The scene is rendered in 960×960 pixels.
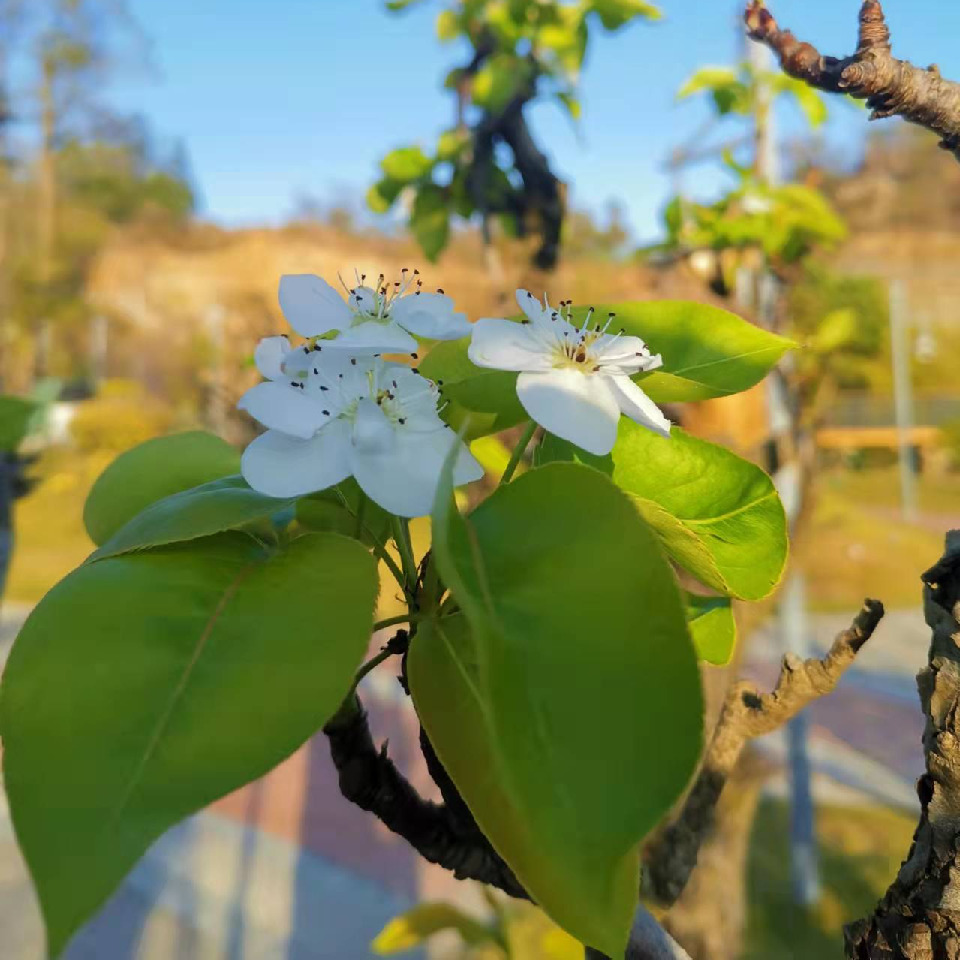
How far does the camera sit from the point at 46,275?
9.77 meters

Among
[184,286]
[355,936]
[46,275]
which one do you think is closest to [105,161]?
[184,286]

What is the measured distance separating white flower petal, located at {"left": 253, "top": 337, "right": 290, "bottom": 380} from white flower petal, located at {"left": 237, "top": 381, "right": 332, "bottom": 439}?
36 millimetres

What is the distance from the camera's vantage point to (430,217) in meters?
1.25

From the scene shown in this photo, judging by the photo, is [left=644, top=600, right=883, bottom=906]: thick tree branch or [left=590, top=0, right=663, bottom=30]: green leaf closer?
[left=644, top=600, right=883, bottom=906]: thick tree branch

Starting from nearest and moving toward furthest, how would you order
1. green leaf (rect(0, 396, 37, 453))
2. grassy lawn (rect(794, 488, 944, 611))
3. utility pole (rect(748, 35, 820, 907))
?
1. green leaf (rect(0, 396, 37, 453))
2. utility pole (rect(748, 35, 820, 907))
3. grassy lawn (rect(794, 488, 944, 611))

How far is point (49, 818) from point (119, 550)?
3.2 inches

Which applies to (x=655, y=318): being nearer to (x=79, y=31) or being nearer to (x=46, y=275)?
(x=79, y=31)

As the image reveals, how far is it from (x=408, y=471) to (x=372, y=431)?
16 mm

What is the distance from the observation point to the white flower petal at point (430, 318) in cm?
28

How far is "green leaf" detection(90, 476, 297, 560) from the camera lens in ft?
0.79

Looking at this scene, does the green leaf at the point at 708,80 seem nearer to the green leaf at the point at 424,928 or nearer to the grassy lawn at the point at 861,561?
the green leaf at the point at 424,928

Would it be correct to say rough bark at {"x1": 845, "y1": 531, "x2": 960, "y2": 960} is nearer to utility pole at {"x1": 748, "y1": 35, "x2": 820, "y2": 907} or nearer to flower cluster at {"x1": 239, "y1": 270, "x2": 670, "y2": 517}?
Answer: flower cluster at {"x1": 239, "y1": 270, "x2": 670, "y2": 517}

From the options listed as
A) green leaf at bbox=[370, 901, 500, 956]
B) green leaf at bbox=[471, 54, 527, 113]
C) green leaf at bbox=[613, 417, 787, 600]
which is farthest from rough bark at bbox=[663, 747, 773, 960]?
green leaf at bbox=[471, 54, 527, 113]

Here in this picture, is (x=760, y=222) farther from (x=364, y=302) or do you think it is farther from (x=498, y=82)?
(x=364, y=302)
